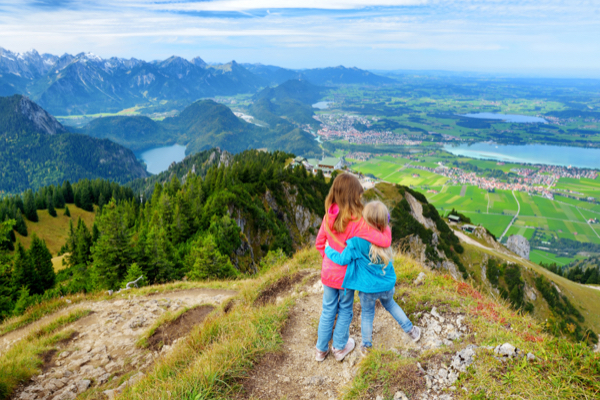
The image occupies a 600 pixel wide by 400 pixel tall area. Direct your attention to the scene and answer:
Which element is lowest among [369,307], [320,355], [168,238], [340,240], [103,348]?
[168,238]

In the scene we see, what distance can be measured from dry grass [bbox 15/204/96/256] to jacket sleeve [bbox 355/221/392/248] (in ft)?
258

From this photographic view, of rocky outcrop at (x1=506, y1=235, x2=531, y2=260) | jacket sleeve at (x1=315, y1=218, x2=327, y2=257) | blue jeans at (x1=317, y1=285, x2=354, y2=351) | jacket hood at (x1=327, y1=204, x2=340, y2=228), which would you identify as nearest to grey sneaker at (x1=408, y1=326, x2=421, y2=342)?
blue jeans at (x1=317, y1=285, x2=354, y2=351)

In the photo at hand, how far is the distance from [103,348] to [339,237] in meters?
8.71

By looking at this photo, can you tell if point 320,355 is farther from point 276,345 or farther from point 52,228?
point 52,228

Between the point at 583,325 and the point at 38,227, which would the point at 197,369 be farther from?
the point at 38,227

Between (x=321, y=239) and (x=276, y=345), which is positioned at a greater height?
(x=321, y=239)

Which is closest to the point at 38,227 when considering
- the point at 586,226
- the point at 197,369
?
the point at 197,369

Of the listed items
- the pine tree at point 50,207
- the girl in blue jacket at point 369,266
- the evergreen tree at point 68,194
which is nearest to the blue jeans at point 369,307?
the girl in blue jacket at point 369,266

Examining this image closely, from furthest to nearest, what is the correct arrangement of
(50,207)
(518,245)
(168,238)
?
(518,245), (50,207), (168,238)

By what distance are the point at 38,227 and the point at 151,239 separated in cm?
6497

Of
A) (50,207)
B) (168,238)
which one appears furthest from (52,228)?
(168,238)

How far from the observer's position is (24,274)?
2689 cm

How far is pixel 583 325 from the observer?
50.3m

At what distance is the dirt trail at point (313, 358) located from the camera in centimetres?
537
